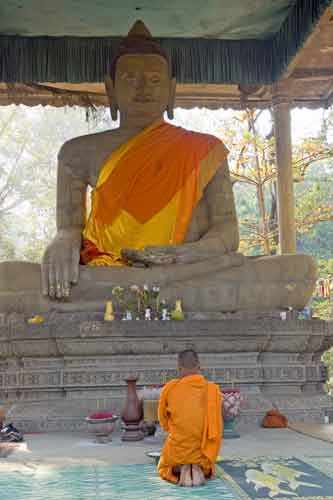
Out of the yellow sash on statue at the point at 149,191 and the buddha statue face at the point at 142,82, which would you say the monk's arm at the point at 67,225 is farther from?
the buddha statue face at the point at 142,82

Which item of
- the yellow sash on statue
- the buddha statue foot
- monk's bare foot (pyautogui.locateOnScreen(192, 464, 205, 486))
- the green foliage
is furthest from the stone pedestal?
the green foliage

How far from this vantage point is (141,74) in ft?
27.2

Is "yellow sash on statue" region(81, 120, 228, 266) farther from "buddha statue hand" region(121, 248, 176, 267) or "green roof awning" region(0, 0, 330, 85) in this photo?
"green roof awning" region(0, 0, 330, 85)

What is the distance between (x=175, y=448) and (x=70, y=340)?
2.51 meters

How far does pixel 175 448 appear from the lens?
146 inches

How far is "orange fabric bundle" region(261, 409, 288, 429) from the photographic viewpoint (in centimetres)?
563

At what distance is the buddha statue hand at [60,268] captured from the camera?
676cm

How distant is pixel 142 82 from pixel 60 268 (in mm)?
2525

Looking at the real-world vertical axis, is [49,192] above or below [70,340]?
above

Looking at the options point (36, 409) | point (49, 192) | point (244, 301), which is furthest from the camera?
point (49, 192)

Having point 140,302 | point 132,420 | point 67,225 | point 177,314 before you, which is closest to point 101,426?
point 132,420

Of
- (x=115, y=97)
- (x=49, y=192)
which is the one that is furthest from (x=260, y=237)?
(x=49, y=192)

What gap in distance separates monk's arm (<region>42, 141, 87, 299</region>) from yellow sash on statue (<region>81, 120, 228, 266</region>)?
8.5 inches

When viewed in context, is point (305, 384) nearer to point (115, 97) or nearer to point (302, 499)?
point (302, 499)
